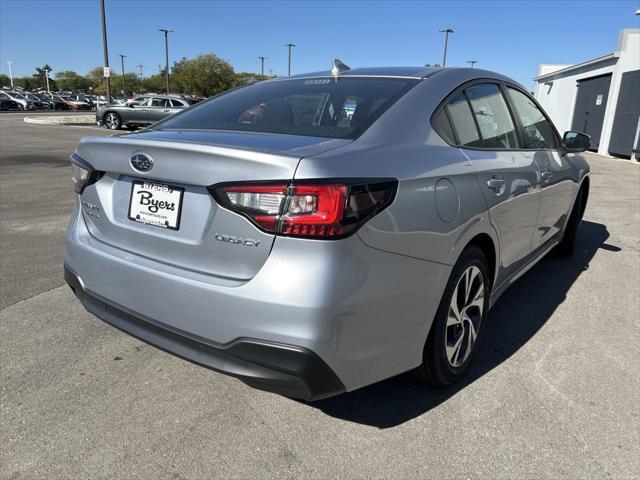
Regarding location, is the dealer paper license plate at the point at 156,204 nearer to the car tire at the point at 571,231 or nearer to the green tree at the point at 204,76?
the car tire at the point at 571,231

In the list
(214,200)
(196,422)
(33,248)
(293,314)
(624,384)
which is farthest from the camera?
(33,248)

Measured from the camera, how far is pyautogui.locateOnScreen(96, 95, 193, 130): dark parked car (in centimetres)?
2216

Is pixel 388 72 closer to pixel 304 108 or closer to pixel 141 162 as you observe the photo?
pixel 304 108

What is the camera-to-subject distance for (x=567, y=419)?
2.44 metres

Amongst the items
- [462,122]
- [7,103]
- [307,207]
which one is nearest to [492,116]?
[462,122]

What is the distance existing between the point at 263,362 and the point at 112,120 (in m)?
23.2

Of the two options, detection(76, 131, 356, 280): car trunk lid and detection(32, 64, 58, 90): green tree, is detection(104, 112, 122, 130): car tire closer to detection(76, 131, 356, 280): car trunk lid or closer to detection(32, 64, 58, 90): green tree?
detection(76, 131, 356, 280): car trunk lid

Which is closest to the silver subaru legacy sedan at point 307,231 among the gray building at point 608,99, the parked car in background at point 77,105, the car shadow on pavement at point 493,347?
the car shadow on pavement at point 493,347

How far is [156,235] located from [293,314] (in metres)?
0.74

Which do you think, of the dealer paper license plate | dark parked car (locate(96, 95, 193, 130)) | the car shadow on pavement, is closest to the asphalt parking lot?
the car shadow on pavement

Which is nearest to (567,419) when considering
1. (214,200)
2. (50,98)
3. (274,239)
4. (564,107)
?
(274,239)

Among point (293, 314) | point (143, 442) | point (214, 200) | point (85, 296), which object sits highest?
point (214, 200)

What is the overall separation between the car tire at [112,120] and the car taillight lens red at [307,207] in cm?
2287

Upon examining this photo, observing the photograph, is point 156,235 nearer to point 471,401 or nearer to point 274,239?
point 274,239
